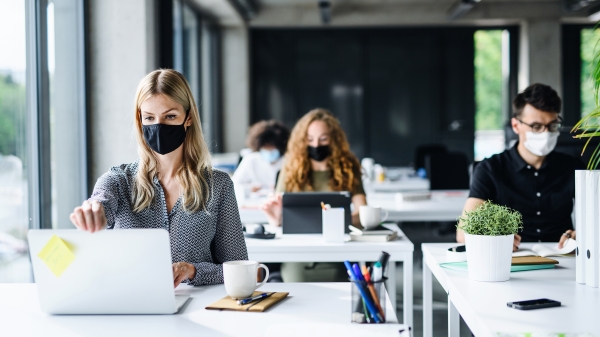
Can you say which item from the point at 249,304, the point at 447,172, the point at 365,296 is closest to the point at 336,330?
the point at 365,296

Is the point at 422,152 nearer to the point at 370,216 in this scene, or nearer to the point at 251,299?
the point at 370,216

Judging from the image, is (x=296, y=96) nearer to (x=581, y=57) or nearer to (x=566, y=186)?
(x=581, y=57)

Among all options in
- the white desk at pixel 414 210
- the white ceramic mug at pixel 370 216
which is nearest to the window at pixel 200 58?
the white desk at pixel 414 210

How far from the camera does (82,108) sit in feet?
14.4

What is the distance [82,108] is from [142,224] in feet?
8.56

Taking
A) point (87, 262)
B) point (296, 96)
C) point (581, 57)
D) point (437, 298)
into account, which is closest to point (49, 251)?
point (87, 262)

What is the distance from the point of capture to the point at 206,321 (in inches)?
60.8

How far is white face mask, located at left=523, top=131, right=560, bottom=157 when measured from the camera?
2.83m

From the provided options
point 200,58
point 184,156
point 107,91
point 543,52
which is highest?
point 543,52

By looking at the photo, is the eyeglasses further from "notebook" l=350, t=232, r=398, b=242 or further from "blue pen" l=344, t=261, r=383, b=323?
"blue pen" l=344, t=261, r=383, b=323

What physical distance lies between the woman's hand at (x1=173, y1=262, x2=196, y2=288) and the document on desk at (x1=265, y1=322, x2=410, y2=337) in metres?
0.46

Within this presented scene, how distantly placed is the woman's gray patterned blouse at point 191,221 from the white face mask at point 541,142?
1476 millimetres

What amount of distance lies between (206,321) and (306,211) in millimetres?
1435

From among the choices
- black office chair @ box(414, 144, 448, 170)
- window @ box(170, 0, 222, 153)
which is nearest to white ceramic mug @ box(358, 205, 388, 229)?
window @ box(170, 0, 222, 153)
